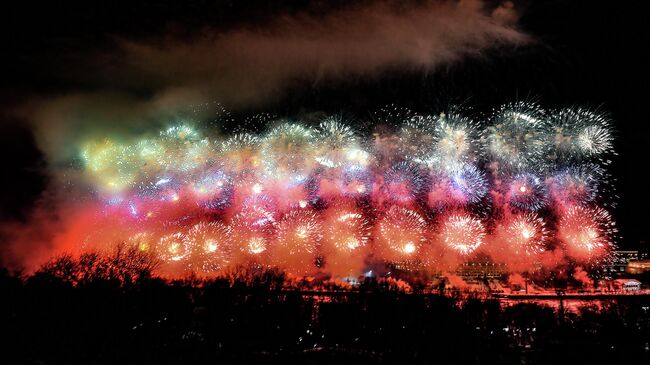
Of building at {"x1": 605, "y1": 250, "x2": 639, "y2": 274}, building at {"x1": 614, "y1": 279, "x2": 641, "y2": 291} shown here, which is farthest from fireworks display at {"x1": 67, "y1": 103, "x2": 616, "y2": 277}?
building at {"x1": 605, "y1": 250, "x2": 639, "y2": 274}

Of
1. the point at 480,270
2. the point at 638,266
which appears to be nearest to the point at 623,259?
the point at 638,266

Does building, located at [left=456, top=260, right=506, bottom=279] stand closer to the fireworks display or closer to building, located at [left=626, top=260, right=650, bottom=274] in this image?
the fireworks display

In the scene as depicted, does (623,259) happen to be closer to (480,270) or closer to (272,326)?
(480,270)

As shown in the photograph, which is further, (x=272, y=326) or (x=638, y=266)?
(x=638, y=266)

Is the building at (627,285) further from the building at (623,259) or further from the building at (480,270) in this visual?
the building at (623,259)

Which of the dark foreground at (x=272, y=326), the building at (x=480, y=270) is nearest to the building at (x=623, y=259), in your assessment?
the building at (x=480, y=270)

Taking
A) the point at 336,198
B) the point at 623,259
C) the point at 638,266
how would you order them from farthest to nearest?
the point at 623,259, the point at 638,266, the point at 336,198

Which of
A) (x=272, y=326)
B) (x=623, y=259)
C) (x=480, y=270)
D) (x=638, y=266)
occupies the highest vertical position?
(x=623, y=259)

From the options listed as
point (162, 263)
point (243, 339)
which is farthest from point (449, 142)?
point (162, 263)
